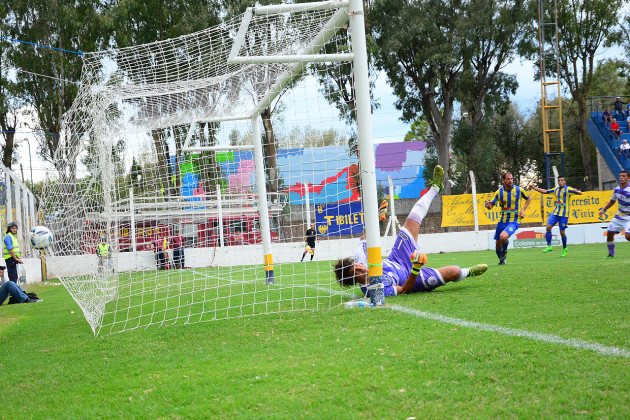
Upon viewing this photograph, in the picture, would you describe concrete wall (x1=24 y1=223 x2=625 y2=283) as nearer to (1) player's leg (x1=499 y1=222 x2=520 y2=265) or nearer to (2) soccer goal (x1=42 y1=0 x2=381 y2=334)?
(2) soccer goal (x1=42 y1=0 x2=381 y2=334)

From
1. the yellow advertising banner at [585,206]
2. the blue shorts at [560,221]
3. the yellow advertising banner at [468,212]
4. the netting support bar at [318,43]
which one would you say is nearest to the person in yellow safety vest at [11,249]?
the netting support bar at [318,43]

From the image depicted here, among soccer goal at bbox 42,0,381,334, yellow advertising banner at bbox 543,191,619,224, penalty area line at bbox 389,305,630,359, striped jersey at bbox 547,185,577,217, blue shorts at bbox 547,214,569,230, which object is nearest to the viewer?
penalty area line at bbox 389,305,630,359

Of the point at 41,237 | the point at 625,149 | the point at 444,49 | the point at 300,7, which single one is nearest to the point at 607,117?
the point at 625,149

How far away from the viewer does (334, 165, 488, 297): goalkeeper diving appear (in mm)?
6566

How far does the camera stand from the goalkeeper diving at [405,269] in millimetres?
6566

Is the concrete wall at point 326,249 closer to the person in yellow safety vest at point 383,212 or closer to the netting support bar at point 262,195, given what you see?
the person in yellow safety vest at point 383,212

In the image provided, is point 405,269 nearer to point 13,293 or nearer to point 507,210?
point 507,210

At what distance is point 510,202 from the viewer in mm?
11312

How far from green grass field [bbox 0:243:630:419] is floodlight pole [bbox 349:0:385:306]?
0.43 meters

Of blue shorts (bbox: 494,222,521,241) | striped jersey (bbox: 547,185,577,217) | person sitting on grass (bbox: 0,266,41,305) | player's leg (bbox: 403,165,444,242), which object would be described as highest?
player's leg (bbox: 403,165,444,242)

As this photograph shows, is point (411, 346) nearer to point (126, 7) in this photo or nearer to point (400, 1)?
point (126, 7)

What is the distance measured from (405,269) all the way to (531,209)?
17745 mm

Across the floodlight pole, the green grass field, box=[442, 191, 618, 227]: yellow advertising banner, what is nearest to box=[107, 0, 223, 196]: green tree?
box=[442, 191, 618, 227]: yellow advertising banner

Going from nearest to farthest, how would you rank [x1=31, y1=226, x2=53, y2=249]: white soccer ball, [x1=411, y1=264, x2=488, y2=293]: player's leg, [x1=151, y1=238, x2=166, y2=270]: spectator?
[x1=411, y1=264, x2=488, y2=293]: player's leg → [x1=31, y1=226, x2=53, y2=249]: white soccer ball → [x1=151, y1=238, x2=166, y2=270]: spectator
